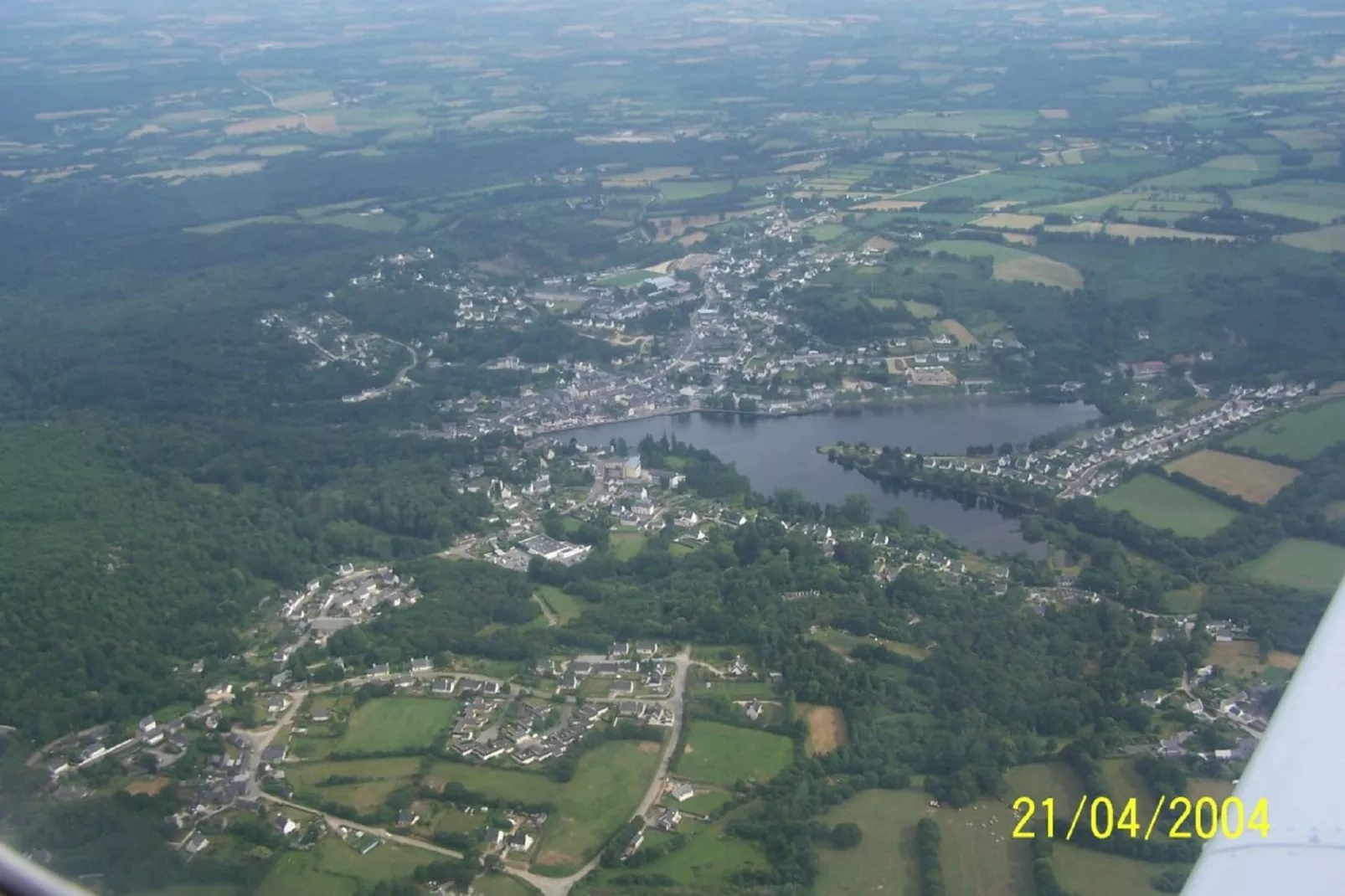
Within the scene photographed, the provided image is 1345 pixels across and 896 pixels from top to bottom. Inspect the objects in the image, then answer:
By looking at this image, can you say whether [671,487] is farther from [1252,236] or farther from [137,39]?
[137,39]

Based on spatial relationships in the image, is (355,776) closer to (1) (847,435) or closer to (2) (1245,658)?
(2) (1245,658)

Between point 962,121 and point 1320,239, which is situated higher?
point 962,121

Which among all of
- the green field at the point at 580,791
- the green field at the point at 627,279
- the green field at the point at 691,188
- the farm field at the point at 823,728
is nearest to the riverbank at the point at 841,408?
the green field at the point at 627,279

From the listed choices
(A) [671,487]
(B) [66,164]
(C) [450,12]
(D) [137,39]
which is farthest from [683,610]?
(C) [450,12]

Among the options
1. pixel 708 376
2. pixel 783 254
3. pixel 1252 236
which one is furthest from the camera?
pixel 783 254

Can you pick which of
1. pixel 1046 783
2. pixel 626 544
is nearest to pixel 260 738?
pixel 626 544

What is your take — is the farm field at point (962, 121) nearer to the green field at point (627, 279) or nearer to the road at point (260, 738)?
the green field at point (627, 279)
